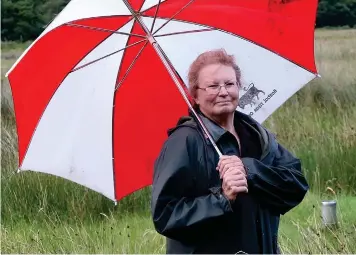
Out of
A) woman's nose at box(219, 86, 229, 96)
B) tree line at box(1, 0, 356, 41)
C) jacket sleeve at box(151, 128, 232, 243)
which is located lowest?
jacket sleeve at box(151, 128, 232, 243)

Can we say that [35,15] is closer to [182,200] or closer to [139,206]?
[139,206]

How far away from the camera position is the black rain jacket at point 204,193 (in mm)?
2627

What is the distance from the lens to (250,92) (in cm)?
380

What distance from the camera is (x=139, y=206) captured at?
6.69 meters

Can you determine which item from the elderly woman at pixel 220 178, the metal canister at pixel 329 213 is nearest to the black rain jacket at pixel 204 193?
the elderly woman at pixel 220 178

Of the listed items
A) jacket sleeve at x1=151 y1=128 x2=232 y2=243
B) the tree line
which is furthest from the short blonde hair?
the tree line

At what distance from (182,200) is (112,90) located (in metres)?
1.22

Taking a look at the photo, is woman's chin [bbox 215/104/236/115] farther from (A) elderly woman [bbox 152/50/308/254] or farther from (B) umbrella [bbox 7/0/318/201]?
(B) umbrella [bbox 7/0/318/201]

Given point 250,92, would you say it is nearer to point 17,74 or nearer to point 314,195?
point 17,74

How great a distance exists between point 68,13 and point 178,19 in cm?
62

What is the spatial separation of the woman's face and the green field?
6.05ft

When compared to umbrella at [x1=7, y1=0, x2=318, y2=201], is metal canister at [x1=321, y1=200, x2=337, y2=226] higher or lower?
lower

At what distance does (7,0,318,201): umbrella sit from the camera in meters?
3.69

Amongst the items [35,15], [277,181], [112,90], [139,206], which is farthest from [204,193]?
[35,15]
